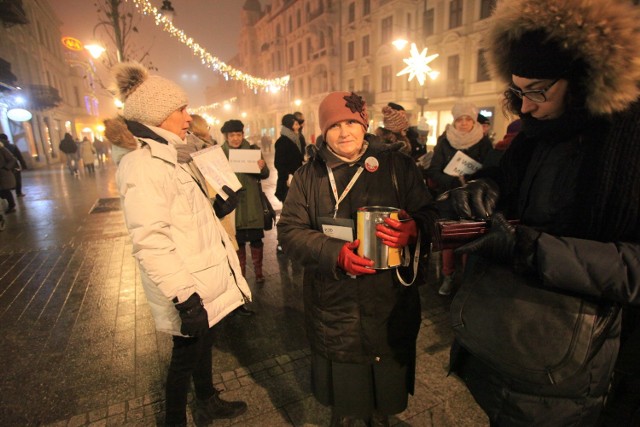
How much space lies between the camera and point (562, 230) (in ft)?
3.88

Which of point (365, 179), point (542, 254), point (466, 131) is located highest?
point (466, 131)

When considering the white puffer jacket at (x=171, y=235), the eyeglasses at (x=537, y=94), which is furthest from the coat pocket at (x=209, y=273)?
the eyeglasses at (x=537, y=94)

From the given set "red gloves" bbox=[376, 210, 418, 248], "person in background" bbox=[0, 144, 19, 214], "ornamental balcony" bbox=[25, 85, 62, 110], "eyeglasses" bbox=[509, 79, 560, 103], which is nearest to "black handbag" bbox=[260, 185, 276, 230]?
"red gloves" bbox=[376, 210, 418, 248]

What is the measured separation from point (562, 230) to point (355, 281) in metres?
0.95

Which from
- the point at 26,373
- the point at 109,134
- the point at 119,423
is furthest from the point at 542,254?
the point at 26,373

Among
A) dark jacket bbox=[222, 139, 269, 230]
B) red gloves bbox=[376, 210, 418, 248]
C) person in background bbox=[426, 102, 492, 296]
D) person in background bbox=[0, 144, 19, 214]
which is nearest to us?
red gloves bbox=[376, 210, 418, 248]

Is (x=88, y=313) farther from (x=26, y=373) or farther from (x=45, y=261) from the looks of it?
(x=45, y=261)

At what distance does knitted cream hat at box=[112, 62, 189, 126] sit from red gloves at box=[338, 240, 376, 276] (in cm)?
135

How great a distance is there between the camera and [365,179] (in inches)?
72.5

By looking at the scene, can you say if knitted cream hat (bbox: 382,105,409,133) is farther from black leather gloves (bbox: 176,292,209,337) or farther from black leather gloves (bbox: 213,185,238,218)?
black leather gloves (bbox: 176,292,209,337)

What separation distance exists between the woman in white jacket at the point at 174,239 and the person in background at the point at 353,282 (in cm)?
50

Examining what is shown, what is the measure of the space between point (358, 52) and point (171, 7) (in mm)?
27305

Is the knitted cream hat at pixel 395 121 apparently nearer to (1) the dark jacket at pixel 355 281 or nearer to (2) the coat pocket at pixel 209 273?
(1) the dark jacket at pixel 355 281

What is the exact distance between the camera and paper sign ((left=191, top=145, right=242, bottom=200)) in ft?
7.43
